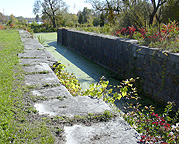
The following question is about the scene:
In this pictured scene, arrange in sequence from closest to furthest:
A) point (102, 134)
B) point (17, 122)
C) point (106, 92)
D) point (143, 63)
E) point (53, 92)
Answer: point (102, 134)
point (17, 122)
point (53, 92)
point (106, 92)
point (143, 63)

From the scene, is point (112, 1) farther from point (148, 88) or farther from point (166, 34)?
point (148, 88)

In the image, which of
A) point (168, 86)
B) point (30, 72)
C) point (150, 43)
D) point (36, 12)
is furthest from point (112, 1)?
point (36, 12)

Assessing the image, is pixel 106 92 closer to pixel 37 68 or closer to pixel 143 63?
pixel 37 68

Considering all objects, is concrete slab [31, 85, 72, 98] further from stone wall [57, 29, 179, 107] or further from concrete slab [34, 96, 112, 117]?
stone wall [57, 29, 179, 107]

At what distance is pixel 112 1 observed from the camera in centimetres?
1341

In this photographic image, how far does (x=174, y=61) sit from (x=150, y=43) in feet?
3.23

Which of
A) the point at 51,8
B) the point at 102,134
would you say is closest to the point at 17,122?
the point at 102,134

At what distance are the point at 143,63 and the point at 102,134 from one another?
342 cm

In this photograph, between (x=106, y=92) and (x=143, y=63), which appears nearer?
(x=106, y=92)

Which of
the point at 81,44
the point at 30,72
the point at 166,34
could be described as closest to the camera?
the point at 30,72

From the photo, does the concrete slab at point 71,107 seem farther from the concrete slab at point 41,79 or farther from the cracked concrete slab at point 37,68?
the cracked concrete slab at point 37,68

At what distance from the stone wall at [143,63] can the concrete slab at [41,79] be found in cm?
210

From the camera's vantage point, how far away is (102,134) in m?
1.43

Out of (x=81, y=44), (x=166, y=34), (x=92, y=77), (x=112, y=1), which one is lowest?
(x=92, y=77)
